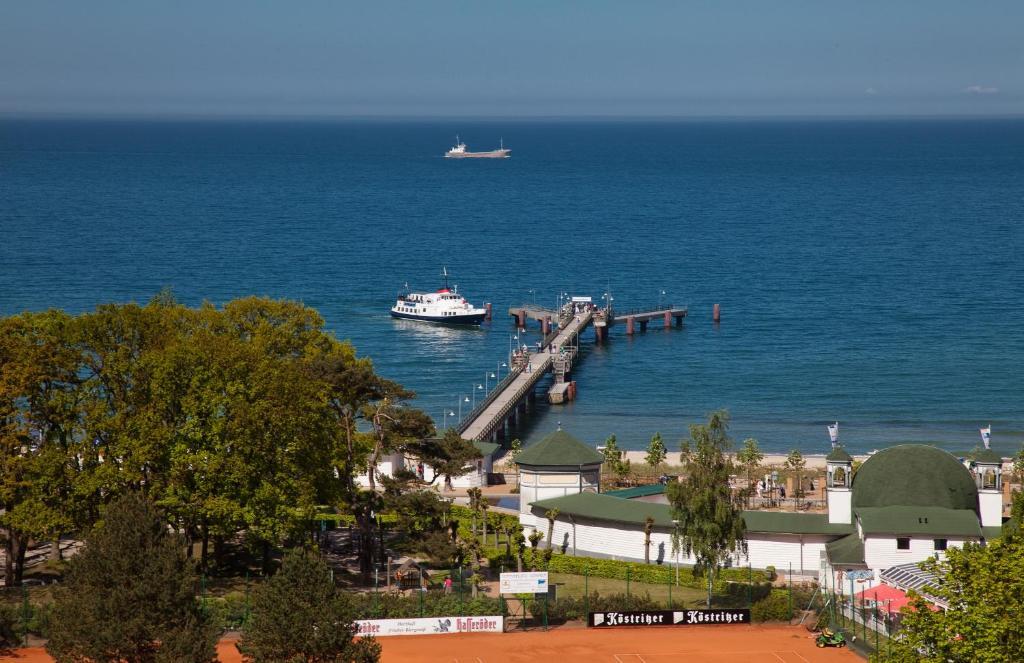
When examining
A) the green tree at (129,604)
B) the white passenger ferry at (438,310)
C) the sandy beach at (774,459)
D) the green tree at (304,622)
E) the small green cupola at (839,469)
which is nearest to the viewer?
the green tree at (304,622)

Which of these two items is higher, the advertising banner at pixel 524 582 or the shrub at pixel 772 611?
the advertising banner at pixel 524 582

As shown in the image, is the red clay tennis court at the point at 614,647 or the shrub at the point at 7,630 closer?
the shrub at the point at 7,630

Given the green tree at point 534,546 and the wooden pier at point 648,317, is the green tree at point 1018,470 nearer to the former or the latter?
the green tree at point 534,546

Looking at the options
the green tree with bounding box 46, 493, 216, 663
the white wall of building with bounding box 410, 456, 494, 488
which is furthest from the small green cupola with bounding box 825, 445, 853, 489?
the green tree with bounding box 46, 493, 216, 663

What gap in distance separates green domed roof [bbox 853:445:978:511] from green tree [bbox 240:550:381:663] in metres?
27.6

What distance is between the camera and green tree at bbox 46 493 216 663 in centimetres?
4866

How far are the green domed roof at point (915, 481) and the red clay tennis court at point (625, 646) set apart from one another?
28.4 feet

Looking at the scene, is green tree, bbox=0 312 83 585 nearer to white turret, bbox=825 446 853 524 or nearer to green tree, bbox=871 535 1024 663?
white turret, bbox=825 446 853 524

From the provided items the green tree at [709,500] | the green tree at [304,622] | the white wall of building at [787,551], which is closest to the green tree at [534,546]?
the green tree at [709,500]

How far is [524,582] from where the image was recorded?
6150 cm

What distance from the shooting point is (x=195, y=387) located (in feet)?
206

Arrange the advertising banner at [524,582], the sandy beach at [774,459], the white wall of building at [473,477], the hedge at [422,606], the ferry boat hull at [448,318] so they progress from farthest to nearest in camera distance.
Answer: the ferry boat hull at [448,318]
the sandy beach at [774,459]
the white wall of building at [473,477]
the advertising banner at [524,582]
the hedge at [422,606]

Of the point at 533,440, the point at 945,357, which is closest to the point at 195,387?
the point at 533,440

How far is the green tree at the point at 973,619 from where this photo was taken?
39656mm
